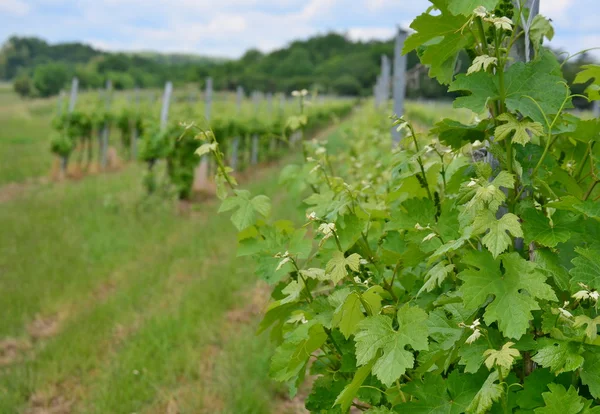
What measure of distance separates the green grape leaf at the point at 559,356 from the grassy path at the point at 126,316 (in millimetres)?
2430

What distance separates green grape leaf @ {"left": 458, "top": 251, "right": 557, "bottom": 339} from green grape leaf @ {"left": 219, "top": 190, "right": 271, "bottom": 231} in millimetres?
742

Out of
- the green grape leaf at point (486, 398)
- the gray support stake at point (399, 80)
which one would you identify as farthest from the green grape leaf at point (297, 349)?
the gray support stake at point (399, 80)

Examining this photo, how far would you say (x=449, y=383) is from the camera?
4.74 ft

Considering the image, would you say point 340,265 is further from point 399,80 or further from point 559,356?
point 399,80

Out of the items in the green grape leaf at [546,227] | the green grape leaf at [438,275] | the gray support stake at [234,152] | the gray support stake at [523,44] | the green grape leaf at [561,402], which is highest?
the gray support stake at [523,44]

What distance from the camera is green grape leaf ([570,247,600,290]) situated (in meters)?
1.37

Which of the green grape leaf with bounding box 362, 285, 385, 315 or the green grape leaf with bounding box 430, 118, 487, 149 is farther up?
the green grape leaf with bounding box 430, 118, 487, 149

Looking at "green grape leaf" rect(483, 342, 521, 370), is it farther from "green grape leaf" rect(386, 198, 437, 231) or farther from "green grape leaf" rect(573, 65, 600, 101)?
"green grape leaf" rect(573, 65, 600, 101)

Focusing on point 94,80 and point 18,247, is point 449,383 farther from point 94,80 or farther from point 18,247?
point 94,80

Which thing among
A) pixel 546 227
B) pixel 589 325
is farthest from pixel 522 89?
pixel 589 325

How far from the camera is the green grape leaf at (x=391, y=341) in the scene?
1.36 meters

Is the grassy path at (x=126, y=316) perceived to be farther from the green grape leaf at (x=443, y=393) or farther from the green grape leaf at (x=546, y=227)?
the green grape leaf at (x=546, y=227)

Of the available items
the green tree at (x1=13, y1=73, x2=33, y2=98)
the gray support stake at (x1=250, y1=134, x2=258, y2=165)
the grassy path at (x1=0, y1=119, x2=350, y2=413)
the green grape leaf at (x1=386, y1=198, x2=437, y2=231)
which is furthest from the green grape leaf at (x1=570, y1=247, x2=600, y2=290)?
the green tree at (x1=13, y1=73, x2=33, y2=98)

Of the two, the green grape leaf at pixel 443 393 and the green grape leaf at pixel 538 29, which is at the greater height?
the green grape leaf at pixel 538 29
